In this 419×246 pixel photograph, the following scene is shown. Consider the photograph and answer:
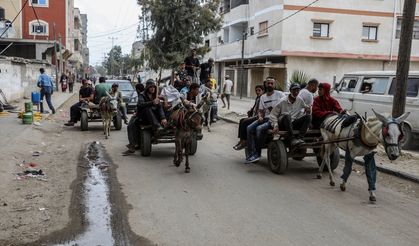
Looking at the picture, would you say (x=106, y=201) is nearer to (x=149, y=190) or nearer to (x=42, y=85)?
(x=149, y=190)

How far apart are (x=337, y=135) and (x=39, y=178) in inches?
211

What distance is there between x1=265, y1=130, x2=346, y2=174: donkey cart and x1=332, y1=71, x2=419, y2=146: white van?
200 inches

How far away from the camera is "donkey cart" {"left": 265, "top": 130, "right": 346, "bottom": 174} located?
9094mm

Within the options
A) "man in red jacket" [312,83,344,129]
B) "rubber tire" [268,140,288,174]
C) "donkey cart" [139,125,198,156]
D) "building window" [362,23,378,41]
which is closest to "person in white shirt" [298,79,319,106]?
"man in red jacket" [312,83,344,129]

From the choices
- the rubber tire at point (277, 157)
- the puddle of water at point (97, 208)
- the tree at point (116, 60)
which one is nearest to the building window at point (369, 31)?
the rubber tire at point (277, 157)

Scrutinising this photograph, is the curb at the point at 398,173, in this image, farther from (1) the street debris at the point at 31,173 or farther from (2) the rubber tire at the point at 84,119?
(2) the rubber tire at the point at 84,119

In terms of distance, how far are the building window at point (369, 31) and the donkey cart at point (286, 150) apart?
2839 centimetres

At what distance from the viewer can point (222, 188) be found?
8.03 metres

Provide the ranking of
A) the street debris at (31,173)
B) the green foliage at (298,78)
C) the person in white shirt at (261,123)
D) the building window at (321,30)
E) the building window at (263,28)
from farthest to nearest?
1. the building window at (263,28)
2. the building window at (321,30)
3. the green foliage at (298,78)
4. the person in white shirt at (261,123)
5. the street debris at (31,173)

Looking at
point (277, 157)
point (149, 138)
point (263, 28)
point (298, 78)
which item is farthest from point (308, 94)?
point (263, 28)

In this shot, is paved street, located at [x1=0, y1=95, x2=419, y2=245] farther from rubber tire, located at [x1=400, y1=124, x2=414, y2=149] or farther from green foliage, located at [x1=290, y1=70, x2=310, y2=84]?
green foliage, located at [x1=290, y1=70, x2=310, y2=84]

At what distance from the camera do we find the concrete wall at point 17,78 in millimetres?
23234

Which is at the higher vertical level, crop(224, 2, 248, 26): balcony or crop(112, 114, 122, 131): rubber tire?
crop(224, 2, 248, 26): balcony

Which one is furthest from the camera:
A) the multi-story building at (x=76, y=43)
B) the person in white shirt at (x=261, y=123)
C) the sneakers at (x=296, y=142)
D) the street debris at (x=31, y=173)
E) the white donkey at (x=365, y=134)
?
the multi-story building at (x=76, y=43)
